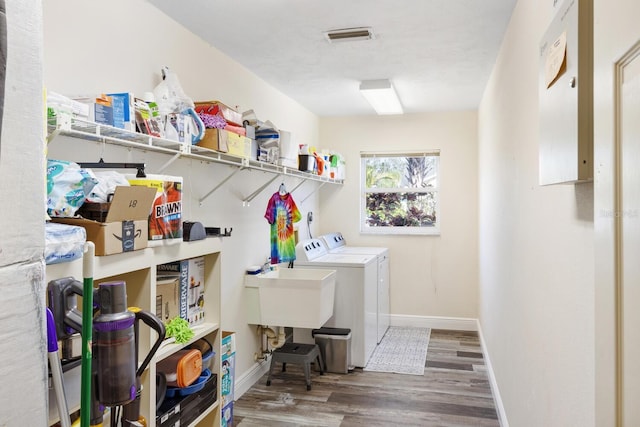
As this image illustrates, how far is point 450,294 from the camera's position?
5.35 m

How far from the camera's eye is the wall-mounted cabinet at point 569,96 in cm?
111

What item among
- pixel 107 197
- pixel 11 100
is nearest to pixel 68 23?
pixel 107 197

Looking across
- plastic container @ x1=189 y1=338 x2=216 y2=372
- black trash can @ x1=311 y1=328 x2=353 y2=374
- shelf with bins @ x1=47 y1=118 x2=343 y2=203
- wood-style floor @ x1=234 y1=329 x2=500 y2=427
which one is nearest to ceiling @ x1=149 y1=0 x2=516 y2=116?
shelf with bins @ x1=47 y1=118 x2=343 y2=203

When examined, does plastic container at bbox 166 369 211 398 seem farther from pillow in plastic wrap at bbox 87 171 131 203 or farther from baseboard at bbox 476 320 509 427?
baseboard at bbox 476 320 509 427

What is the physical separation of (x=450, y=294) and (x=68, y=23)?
14.7 feet

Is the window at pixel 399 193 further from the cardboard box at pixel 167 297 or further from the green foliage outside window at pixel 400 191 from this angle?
the cardboard box at pixel 167 297

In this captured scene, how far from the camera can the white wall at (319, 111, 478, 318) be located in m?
5.30

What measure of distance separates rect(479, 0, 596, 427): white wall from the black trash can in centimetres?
114

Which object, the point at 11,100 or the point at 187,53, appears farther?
the point at 187,53

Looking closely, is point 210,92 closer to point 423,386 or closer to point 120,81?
point 120,81

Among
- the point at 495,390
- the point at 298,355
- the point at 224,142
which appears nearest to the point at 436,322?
the point at 495,390

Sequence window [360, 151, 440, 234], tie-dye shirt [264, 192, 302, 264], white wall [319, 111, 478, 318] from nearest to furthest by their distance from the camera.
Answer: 1. tie-dye shirt [264, 192, 302, 264]
2. white wall [319, 111, 478, 318]
3. window [360, 151, 440, 234]

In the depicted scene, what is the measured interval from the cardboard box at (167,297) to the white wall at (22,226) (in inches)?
56.8

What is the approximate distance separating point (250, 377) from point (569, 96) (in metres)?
3.12
